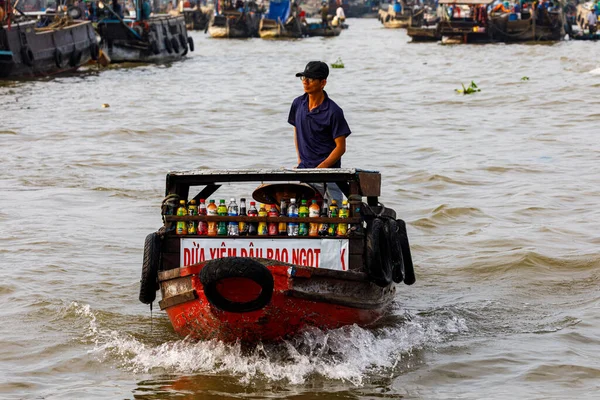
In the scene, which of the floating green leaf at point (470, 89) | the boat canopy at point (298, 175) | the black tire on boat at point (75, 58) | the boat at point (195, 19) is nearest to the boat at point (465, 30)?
the black tire on boat at point (75, 58)

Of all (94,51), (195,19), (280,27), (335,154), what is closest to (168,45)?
(94,51)

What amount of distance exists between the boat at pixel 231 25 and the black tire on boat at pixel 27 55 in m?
27.1

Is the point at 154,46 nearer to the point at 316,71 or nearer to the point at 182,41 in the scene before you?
the point at 182,41

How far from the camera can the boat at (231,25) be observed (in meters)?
54.6

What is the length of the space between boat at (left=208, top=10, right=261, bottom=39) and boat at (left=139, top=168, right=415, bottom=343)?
1939 inches

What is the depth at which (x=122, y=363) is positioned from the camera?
625cm

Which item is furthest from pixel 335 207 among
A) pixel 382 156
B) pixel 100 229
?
pixel 382 156

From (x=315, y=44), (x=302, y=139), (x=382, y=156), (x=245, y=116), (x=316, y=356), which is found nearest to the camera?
(x=316, y=356)

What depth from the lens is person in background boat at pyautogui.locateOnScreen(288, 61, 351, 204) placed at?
6.62m

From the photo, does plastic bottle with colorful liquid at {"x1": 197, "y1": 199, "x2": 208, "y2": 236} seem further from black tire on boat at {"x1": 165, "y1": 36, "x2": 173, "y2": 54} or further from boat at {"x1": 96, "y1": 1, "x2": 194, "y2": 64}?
black tire on boat at {"x1": 165, "y1": 36, "x2": 173, "y2": 54}

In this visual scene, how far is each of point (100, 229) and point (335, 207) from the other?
15.0 ft

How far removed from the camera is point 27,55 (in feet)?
92.0

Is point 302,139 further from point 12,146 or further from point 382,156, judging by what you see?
point 12,146

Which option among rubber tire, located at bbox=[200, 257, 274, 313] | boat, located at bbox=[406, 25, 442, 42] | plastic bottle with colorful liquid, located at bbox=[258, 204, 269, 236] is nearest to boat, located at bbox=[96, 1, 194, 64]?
boat, located at bbox=[406, 25, 442, 42]
